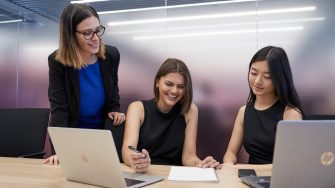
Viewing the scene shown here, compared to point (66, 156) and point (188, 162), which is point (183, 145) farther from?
point (66, 156)

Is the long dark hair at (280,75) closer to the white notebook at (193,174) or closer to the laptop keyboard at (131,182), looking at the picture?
the white notebook at (193,174)

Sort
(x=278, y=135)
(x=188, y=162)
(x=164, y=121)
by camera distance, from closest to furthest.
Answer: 1. (x=278, y=135)
2. (x=188, y=162)
3. (x=164, y=121)

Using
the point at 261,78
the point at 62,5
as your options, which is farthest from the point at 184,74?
the point at 62,5

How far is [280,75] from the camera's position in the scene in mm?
1703

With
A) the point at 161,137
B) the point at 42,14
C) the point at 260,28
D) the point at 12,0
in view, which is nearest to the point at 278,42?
the point at 260,28

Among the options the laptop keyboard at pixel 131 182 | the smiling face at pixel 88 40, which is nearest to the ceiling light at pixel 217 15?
the smiling face at pixel 88 40

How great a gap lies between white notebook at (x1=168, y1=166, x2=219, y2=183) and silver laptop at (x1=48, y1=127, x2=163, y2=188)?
0.08m

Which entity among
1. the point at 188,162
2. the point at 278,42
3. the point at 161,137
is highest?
the point at 278,42

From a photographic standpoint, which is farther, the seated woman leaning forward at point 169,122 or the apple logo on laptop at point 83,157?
the seated woman leaning forward at point 169,122

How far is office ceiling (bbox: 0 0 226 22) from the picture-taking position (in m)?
2.69

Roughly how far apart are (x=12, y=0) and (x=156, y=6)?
1528 millimetres

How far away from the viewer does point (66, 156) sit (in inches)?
45.3

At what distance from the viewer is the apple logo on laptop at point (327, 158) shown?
34.1 inches

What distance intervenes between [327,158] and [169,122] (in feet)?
3.65
